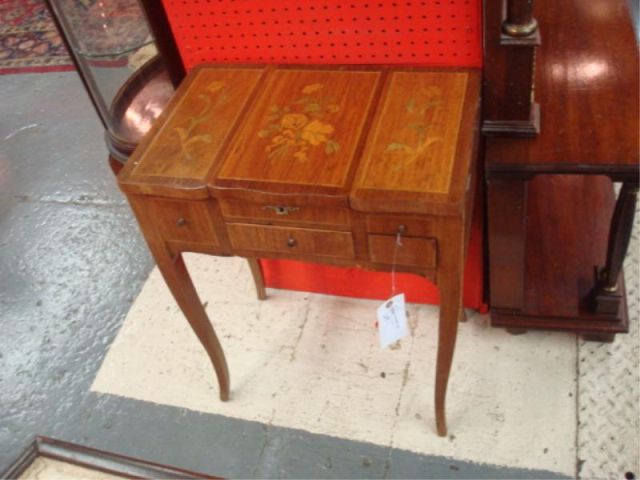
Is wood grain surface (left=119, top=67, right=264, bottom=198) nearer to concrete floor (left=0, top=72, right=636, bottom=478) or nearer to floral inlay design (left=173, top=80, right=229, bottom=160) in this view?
floral inlay design (left=173, top=80, right=229, bottom=160)

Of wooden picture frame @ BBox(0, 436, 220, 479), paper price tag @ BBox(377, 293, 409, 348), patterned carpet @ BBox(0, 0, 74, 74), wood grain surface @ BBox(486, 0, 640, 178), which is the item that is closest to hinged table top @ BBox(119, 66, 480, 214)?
wood grain surface @ BBox(486, 0, 640, 178)

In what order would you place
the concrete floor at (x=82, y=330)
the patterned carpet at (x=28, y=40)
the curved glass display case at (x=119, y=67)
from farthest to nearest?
the patterned carpet at (x=28, y=40), the curved glass display case at (x=119, y=67), the concrete floor at (x=82, y=330)

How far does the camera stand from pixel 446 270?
53.7 inches

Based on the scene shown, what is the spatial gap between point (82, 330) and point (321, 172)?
54.8 inches

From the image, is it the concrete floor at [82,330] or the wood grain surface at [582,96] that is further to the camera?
the concrete floor at [82,330]

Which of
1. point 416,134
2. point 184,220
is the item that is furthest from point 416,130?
point 184,220

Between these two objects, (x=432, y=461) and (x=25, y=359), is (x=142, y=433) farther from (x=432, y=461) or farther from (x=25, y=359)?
(x=432, y=461)

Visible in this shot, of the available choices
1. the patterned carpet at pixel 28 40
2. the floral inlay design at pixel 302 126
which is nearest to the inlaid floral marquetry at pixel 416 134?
the floral inlay design at pixel 302 126

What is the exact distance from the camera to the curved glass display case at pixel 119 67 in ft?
7.76

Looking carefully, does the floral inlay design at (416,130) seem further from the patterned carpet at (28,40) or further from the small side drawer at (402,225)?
the patterned carpet at (28,40)

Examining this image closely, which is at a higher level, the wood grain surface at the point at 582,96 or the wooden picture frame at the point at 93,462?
the wood grain surface at the point at 582,96

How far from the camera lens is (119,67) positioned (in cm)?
251

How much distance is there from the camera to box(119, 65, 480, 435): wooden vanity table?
1.30 metres

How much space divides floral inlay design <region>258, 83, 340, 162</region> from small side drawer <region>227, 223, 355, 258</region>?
0.16 m
